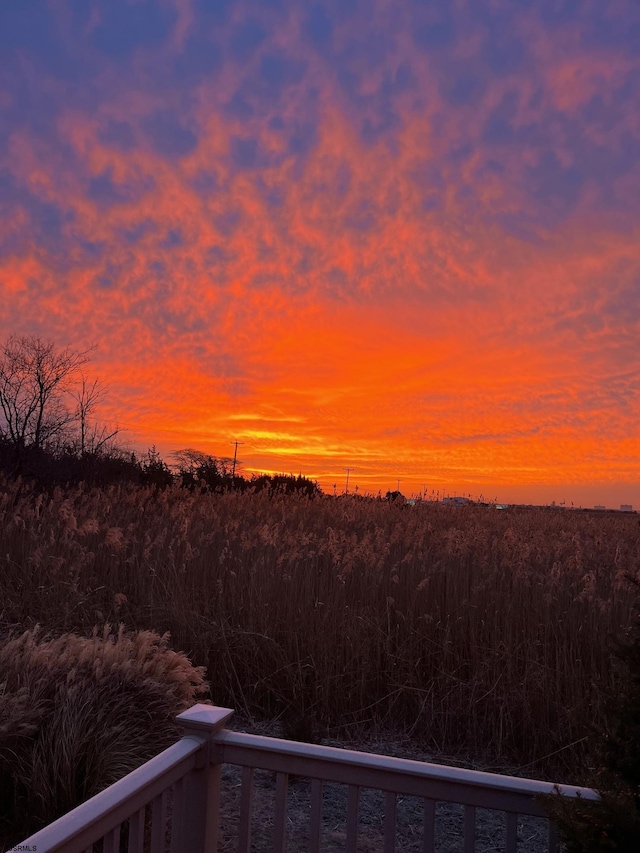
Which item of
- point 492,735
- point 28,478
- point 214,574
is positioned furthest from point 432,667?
point 28,478

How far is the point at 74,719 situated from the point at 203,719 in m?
1.35

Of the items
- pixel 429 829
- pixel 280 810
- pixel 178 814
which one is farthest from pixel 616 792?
pixel 178 814

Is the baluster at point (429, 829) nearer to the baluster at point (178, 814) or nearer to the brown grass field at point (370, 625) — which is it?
the baluster at point (178, 814)

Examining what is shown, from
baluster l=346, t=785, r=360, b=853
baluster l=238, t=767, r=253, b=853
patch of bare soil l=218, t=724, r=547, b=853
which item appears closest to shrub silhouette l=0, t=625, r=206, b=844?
patch of bare soil l=218, t=724, r=547, b=853

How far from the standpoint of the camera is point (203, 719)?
229 centimetres

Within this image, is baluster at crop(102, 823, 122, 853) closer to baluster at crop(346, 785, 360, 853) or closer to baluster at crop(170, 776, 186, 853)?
baluster at crop(170, 776, 186, 853)

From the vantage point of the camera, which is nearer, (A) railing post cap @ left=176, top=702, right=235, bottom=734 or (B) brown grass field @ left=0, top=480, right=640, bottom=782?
(A) railing post cap @ left=176, top=702, right=235, bottom=734

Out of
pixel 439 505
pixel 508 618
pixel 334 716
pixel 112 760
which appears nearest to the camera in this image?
pixel 112 760

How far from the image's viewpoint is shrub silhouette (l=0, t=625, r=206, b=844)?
316cm

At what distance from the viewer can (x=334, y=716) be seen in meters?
5.12

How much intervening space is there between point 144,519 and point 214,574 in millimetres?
3508

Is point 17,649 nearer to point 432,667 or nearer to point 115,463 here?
point 432,667

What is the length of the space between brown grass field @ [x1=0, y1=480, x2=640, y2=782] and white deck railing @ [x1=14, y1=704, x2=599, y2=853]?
2.29 meters

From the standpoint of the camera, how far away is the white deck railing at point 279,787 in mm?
2008
